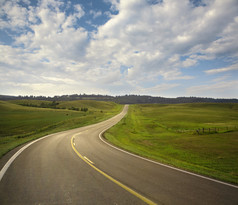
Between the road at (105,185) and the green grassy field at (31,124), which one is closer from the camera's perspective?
the road at (105,185)

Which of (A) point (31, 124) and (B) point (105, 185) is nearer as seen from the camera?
(B) point (105, 185)

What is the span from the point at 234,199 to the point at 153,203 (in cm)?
317

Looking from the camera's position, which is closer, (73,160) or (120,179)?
(120,179)

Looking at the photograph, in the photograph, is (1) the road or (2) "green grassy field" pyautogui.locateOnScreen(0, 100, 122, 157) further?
(2) "green grassy field" pyautogui.locateOnScreen(0, 100, 122, 157)

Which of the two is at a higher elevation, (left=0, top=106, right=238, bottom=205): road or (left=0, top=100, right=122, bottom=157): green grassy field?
(left=0, top=106, right=238, bottom=205): road

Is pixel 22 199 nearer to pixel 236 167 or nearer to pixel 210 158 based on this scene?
pixel 236 167

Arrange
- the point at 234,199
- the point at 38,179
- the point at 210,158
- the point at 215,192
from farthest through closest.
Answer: the point at 210,158, the point at 38,179, the point at 215,192, the point at 234,199

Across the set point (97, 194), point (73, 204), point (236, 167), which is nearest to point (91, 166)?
point (97, 194)

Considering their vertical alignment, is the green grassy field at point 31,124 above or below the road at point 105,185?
below

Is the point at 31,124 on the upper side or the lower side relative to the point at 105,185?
lower

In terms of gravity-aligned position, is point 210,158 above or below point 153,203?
below

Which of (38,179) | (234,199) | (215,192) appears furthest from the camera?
(38,179)

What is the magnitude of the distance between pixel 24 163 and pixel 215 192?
10554 mm

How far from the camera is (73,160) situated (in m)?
9.10
